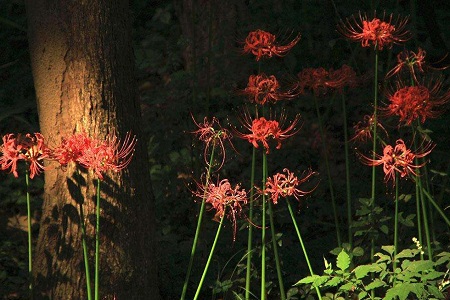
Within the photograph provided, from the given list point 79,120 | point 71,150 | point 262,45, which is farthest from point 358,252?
point 71,150

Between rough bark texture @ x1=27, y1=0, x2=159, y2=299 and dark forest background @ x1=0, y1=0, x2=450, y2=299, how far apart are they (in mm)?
356

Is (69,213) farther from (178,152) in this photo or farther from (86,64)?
(178,152)

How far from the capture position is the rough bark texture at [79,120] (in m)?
4.03

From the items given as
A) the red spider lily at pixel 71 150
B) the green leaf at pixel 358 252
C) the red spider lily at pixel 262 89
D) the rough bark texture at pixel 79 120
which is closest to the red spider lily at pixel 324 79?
the red spider lily at pixel 262 89

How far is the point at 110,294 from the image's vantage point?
4.09 metres

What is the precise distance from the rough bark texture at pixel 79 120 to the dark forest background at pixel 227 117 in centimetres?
36

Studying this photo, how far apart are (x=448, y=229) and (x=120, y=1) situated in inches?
83.6

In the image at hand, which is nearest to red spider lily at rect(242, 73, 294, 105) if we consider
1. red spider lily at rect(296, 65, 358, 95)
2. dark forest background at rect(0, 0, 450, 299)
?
red spider lily at rect(296, 65, 358, 95)

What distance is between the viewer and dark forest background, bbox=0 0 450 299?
4840 millimetres

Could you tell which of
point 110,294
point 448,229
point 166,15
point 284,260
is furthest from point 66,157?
point 166,15

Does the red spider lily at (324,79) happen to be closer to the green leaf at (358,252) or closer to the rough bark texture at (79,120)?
the green leaf at (358,252)

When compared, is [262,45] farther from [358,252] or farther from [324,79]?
[358,252]

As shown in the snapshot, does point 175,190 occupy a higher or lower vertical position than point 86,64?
lower

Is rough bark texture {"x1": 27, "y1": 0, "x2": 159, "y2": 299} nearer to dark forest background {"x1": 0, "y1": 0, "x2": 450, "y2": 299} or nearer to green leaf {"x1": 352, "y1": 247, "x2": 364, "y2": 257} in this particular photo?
dark forest background {"x1": 0, "y1": 0, "x2": 450, "y2": 299}
